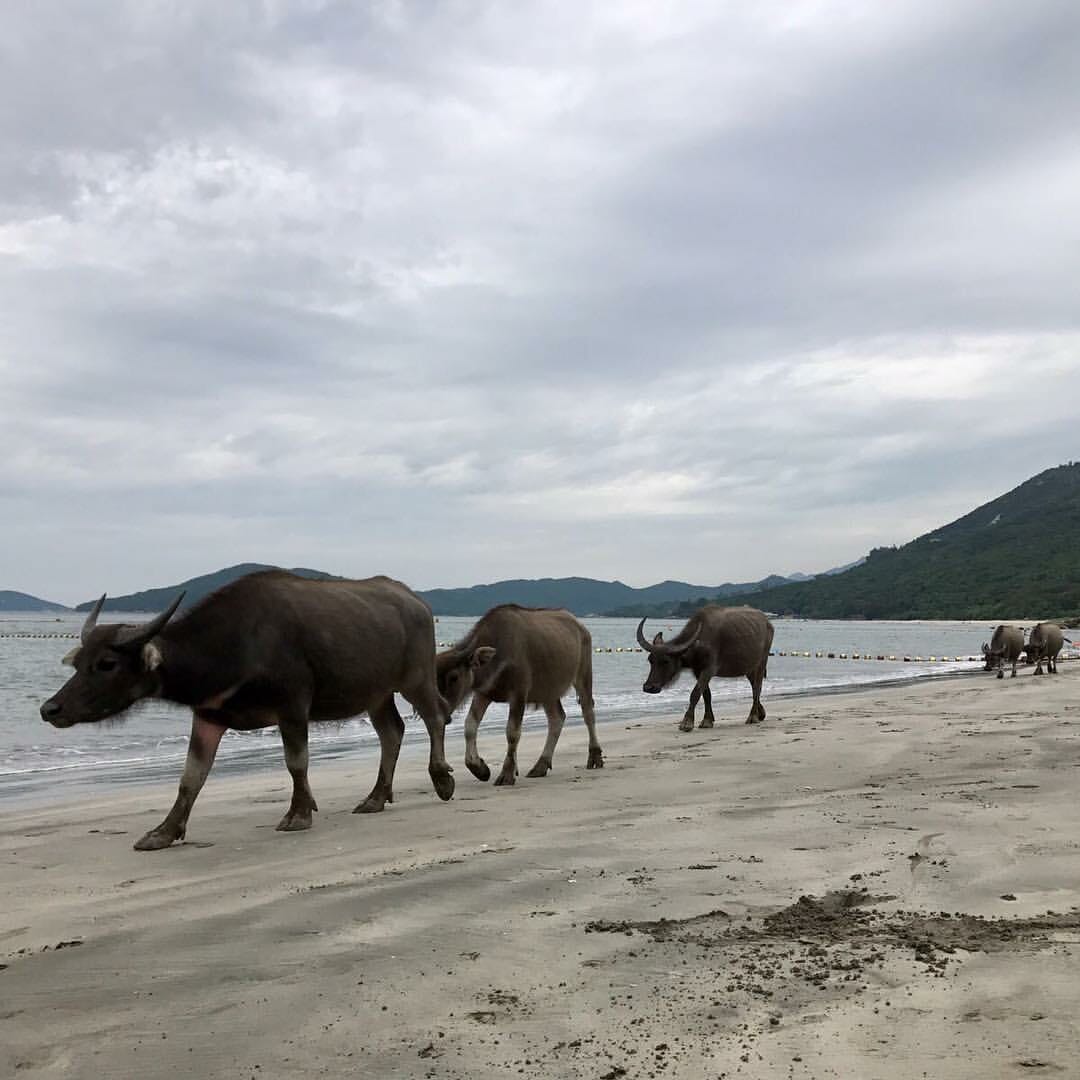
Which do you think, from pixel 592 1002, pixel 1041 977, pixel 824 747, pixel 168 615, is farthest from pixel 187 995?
pixel 824 747

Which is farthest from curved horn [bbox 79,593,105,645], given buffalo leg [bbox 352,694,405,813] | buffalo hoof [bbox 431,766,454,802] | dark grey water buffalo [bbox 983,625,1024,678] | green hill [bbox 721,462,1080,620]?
green hill [bbox 721,462,1080,620]

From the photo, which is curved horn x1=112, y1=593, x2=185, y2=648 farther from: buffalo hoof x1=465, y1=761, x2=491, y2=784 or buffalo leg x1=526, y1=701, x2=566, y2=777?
buffalo leg x1=526, y1=701, x2=566, y2=777

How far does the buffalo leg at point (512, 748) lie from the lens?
1086 cm

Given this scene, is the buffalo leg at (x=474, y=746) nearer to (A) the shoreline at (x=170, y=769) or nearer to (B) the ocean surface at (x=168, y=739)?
(B) the ocean surface at (x=168, y=739)

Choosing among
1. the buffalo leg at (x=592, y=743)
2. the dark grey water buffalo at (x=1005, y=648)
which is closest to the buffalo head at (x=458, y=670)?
the buffalo leg at (x=592, y=743)

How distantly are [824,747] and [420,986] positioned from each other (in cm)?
976

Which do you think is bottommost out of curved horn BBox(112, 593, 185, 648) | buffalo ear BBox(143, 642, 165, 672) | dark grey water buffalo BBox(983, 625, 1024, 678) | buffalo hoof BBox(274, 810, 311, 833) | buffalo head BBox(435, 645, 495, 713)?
dark grey water buffalo BBox(983, 625, 1024, 678)

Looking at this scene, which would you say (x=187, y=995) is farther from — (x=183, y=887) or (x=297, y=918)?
(x=183, y=887)

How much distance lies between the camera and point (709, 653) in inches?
706

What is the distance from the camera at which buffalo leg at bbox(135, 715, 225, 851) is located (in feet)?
24.4

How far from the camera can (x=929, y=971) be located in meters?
3.89

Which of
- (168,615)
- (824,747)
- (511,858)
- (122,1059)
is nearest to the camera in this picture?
(122,1059)

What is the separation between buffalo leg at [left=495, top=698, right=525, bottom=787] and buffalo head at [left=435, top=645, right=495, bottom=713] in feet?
2.02

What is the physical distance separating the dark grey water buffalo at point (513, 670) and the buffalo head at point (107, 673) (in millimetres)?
3611
